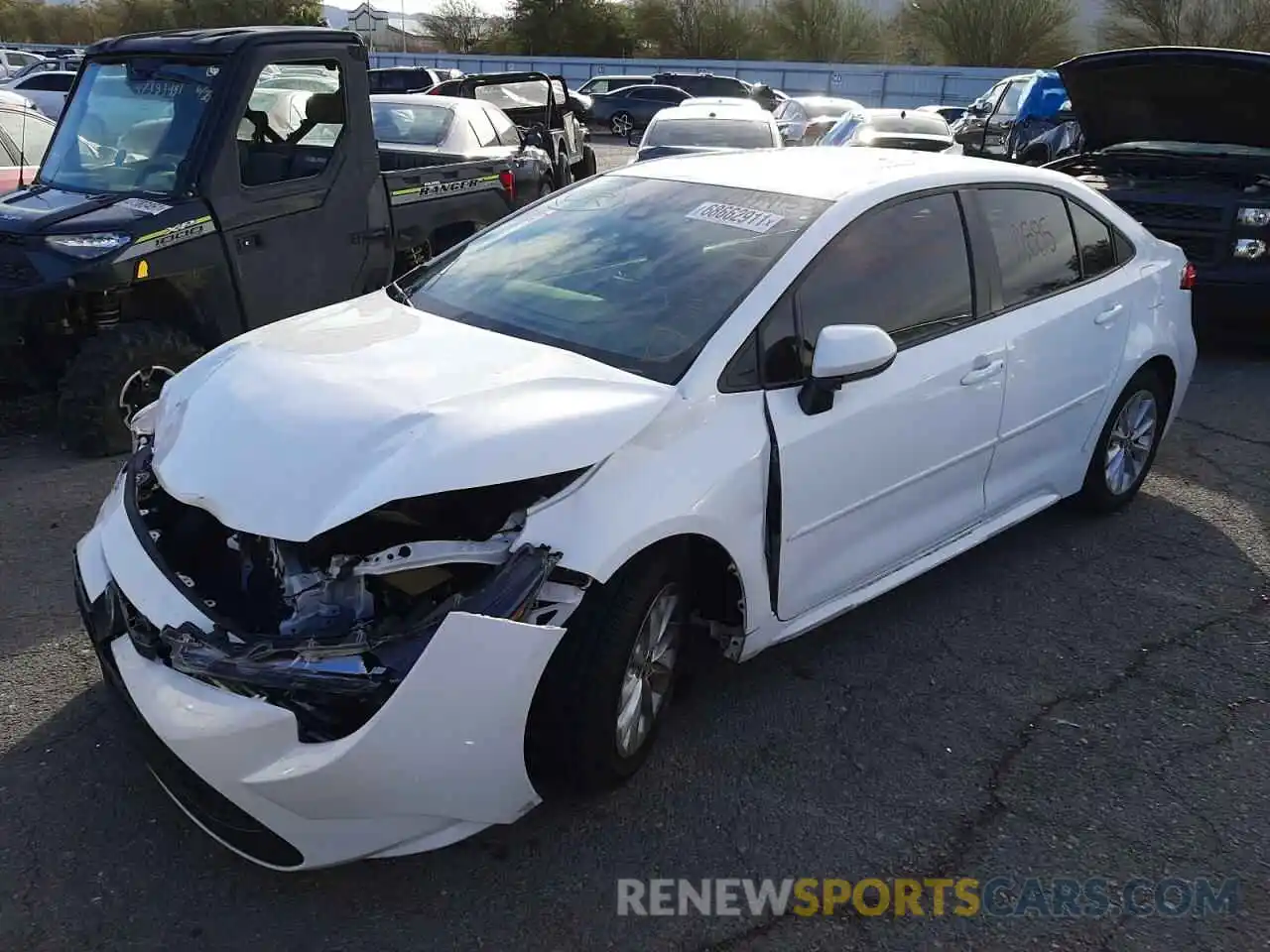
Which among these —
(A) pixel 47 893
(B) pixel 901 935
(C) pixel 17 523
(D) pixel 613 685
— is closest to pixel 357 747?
(D) pixel 613 685

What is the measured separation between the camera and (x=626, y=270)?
138 inches

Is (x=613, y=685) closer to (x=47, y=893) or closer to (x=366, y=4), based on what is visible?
(x=47, y=893)

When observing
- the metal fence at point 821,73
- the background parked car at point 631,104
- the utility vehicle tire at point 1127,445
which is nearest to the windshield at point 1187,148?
the utility vehicle tire at point 1127,445

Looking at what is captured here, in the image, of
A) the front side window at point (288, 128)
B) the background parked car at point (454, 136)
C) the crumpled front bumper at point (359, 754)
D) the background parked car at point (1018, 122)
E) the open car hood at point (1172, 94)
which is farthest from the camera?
the background parked car at point (1018, 122)

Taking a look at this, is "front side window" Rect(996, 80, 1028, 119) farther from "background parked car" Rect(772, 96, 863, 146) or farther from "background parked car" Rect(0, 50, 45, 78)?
"background parked car" Rect(0, 50, 45, 78)

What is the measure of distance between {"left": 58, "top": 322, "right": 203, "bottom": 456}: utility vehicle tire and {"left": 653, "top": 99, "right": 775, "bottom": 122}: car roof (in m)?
7.65

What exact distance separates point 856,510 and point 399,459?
1.52 meters

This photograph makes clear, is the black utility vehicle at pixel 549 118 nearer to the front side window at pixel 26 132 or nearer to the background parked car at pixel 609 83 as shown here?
the front side window at pixel 26 132

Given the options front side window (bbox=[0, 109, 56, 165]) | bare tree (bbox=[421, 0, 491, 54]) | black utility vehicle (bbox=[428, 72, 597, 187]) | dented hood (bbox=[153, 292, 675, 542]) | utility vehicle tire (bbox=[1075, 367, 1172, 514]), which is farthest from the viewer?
bare tree (bbox=[421, 0, 491, 54])

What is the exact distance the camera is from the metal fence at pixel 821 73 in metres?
35.2

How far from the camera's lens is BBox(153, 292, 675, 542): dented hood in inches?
99.5

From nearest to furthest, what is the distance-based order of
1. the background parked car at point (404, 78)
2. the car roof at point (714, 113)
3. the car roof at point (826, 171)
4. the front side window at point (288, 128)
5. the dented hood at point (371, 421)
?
1. the dented hood at point (371, 421)
2. the car roof at point (826, 171)
3. the front side window at point (288, 128)
4. the car roof at point (714, 113)
5. the background parked car at point (404, 78)

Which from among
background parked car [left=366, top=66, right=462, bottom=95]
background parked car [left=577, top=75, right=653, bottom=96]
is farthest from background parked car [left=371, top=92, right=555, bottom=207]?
background parked car [left=577, top=75, right=653, bottom=96]

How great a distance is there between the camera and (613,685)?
269 cm
